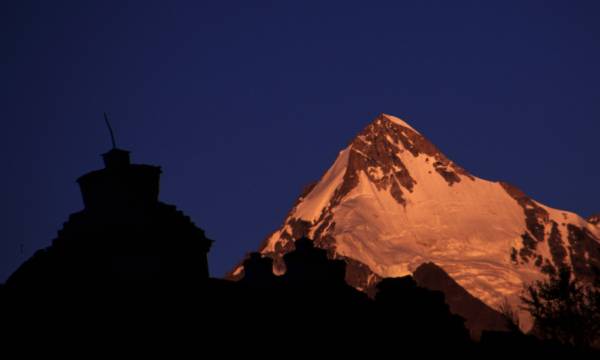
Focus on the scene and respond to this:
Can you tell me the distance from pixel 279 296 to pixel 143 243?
5543 millimetres

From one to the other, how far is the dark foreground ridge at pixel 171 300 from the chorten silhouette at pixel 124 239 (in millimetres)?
47

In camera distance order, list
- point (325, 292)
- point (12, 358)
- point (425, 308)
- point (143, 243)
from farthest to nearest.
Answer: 1. point (425, 308)
2. point (325, 292)
3. point (143, 243)
4. point (12, 358)

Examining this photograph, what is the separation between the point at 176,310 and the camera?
1747 inches

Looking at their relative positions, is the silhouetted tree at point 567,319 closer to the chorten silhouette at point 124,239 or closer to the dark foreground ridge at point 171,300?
the dark foreground ridge at point 171,300

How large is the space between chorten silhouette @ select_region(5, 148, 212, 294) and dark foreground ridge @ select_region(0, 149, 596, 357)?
47mm

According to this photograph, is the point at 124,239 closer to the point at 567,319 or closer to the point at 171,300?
the point at 171,300

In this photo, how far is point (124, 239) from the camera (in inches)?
1976

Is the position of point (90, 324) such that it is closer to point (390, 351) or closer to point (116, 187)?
point (116, 187)

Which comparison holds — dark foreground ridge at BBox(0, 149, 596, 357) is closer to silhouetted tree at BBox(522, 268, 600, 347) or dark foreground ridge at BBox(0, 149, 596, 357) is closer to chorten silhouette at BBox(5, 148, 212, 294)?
chorten silhouette at BBox(5, 148, 212, 294)

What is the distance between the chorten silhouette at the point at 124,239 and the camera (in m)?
47.9

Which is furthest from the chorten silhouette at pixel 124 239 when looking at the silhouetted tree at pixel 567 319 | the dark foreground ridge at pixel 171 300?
the silhouetted tree at pixel 567 319

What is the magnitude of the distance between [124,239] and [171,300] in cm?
593

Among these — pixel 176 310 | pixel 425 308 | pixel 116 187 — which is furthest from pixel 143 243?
pixel 425 308

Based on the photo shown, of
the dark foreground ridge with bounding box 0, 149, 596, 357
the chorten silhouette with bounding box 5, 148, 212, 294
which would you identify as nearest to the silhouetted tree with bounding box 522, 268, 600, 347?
the dark foreground ridge with bounding box 0, 149, 596, 357
